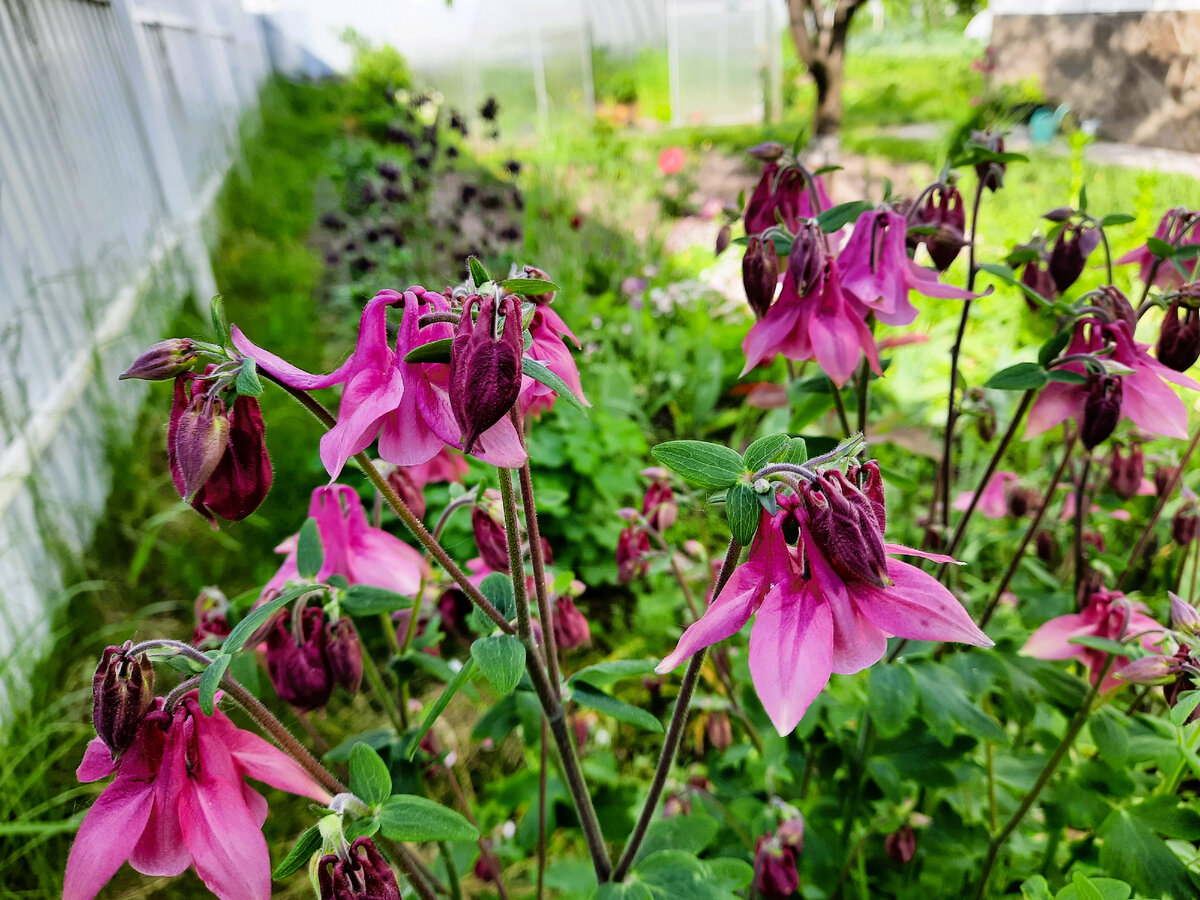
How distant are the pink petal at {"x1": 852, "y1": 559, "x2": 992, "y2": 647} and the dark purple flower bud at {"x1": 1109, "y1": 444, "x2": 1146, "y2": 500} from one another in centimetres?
100

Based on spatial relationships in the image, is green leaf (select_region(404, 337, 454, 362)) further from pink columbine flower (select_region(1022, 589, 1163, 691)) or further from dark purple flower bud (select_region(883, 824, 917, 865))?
dark purple flower bud (select_region(883, 824, 917, 865))

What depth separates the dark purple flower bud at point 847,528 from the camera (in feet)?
1.79

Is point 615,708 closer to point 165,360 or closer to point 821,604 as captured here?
point 821,604

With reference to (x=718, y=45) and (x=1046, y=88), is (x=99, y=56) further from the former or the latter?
(x=1046, y=88)

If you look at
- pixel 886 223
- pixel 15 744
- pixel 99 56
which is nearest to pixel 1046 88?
pixel 99 56

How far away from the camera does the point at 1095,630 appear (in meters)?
1.18

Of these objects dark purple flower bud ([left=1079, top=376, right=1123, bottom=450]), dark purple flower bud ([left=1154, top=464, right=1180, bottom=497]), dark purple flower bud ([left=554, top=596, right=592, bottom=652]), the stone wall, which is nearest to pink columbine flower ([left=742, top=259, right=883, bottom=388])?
dark purple flower bud ([left=1079, top=376, right=1123, bottom=450])

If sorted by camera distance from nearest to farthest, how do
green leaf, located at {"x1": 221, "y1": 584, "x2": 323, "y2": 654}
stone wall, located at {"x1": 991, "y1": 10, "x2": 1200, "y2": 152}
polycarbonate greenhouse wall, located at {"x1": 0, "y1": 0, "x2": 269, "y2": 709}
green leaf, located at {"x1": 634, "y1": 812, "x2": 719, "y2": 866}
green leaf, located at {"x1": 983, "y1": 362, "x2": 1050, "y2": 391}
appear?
green leaf, located at {"x1": 221, "y1": 584, "x2": 323, "y2": 654} < green leaf, located at {"x1": 983, "y1": 362, "x2": 1050, "y2": 391} < green leaf, located at {"x1": 634, "y1": 812, "x2": 719, "y2": 866} < polycarbonate greenhouse wall, located at {"x1": 0, "y1": 0, "x2": 269, "y2": 709} < stone wall, located at {"x1": 991, "y1": 10, "x2": 1200, "y2": 152}

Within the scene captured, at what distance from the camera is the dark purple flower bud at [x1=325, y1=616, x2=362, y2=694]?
89 centimetres

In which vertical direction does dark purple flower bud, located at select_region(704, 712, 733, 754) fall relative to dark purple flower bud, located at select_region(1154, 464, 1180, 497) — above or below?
below

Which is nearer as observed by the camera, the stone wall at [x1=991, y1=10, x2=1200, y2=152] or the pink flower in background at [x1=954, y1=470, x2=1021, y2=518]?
the pink flower in background at [x1=954, y1=470, x2=1021, y2=518]

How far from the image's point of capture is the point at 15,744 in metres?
1.83

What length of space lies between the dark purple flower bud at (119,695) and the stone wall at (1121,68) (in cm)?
1034

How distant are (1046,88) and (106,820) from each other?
12.6 m
